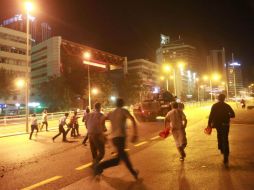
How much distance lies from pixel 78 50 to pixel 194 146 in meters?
80.5

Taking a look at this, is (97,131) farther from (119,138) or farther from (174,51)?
(174,51)

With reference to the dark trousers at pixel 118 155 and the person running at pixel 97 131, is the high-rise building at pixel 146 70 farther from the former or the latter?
the dark trousers at pixel 118 155

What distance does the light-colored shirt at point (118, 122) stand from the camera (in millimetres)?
6559

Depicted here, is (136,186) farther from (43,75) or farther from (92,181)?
(43,75)

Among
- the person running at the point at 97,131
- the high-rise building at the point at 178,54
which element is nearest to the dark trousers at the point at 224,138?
the person running at the point at 97,131

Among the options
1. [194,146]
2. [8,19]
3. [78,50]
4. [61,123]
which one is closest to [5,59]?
[78,50]

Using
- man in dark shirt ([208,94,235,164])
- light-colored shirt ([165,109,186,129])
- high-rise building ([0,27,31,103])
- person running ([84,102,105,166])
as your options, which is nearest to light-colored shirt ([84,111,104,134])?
person running ([84,102,105,166])

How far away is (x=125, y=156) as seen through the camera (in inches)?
257

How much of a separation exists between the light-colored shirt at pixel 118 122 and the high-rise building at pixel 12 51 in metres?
75.4

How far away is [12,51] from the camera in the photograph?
80250 millimetres

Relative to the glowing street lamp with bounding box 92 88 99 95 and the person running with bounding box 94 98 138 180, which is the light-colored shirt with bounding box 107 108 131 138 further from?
the glowing street lamp with bounding box 92 88 99 95

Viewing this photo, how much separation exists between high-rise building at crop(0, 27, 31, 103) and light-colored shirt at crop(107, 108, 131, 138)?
7544 centimetres

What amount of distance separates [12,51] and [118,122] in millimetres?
80113

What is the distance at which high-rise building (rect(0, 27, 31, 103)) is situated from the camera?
256 ft
